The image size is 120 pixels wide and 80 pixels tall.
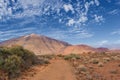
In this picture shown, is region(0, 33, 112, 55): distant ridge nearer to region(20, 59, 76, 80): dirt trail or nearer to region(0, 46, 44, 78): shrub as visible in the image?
region(0, 46, 44, 78): shrub

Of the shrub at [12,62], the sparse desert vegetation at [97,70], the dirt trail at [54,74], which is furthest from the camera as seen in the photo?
the shrub at [12,62]

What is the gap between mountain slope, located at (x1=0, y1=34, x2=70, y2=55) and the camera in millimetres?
123688

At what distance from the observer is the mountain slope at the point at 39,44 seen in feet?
406

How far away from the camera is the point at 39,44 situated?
424 feet

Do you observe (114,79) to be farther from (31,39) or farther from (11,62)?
(31,39)

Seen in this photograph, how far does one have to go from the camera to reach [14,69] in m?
24.2

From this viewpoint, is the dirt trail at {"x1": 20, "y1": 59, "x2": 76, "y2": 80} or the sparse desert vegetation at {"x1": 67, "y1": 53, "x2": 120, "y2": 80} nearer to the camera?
the dirt trail at {"x1": 20, "y1": 59, "x2": 76, "y2": 80}

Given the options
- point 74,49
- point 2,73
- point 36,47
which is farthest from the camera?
point 36,47

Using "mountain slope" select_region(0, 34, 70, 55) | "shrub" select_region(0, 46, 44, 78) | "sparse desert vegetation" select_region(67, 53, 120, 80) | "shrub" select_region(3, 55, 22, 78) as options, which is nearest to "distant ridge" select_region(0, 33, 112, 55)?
"mountain slope" select_region(0, 34, 70, 55)

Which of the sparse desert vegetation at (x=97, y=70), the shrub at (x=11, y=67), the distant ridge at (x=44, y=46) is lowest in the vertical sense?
the distant ridge at (x=44, y=46)

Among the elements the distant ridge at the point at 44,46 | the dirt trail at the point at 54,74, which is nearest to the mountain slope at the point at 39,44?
the distant ridge at the point at 44,46

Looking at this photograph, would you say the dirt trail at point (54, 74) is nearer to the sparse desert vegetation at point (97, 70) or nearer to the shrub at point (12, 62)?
the sparse desert vegetation at point (97, 70)

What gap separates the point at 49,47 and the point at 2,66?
10385 centimetres

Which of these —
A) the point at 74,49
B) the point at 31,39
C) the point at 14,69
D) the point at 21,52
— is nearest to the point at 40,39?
the point at 31,39
